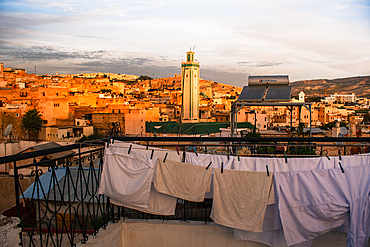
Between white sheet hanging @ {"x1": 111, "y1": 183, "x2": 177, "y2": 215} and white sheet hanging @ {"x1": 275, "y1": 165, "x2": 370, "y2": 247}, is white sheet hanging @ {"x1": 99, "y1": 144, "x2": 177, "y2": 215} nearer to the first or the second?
white sheet hanging @ {"x1": 111, "y1": 183, "x2": 177, "y2": 215}

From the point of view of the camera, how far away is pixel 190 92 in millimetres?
63156

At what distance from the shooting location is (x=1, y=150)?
868 inches

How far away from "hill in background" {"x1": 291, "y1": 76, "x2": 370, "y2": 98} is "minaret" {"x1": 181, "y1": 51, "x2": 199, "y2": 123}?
52981 mm

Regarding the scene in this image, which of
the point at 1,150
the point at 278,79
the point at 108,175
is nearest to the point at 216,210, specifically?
the point at 108,175

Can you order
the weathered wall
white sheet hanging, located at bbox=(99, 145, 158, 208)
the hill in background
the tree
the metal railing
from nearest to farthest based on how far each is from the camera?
the metal railing
white sheet hanging, located at bbox=(99, 145, 158, 208)
the weathered wall
the tree
the hill in background

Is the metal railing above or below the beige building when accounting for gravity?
above

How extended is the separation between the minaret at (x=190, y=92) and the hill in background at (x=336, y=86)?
174ft

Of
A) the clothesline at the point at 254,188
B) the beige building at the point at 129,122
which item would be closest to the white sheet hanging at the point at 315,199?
the clothesline at the point at 254,188

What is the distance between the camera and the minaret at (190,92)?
62656 mm

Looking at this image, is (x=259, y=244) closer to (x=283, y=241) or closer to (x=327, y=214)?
(x=283, y=241)

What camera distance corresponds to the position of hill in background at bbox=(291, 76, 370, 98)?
10785 cm

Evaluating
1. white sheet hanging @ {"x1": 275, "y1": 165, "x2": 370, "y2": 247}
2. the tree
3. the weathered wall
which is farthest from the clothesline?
the tree

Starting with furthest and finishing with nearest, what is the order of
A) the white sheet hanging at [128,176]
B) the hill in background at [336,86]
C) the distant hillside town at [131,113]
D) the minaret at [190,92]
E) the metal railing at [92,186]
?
1. the hill in background at [336,86]
2. the minaret at [190,92]
3. the distant hillside town at [131,113]
4. the white sheet hanging at [128,176]
5. the metal railing at [92,186]

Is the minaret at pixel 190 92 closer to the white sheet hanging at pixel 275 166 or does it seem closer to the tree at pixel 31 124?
the tree at pixel 31 124
